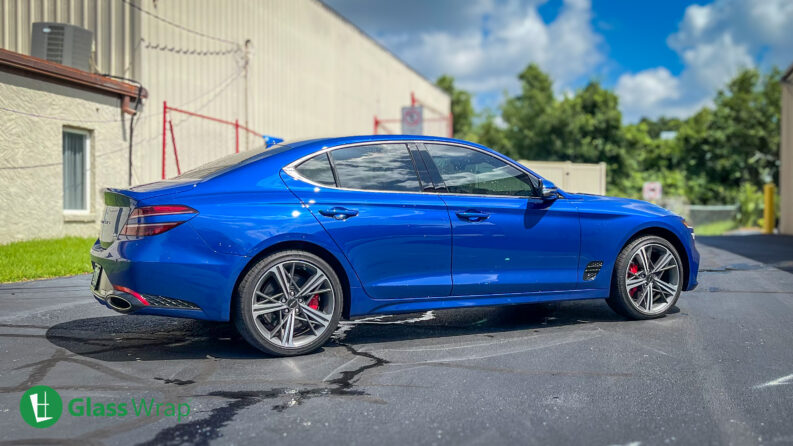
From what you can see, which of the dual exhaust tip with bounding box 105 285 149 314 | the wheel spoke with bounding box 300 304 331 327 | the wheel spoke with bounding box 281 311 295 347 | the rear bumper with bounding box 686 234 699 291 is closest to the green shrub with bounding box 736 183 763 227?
the rear bumper with bounding box 686 234 699 291

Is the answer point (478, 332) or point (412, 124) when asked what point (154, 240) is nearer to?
point (478, 332)

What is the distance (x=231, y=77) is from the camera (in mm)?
17469

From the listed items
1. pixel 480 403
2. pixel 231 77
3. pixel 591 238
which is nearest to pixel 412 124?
pixel 231 77

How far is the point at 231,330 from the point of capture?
5.68m

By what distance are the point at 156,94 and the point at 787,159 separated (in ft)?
61.1

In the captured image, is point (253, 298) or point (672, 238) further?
point (672, 238)

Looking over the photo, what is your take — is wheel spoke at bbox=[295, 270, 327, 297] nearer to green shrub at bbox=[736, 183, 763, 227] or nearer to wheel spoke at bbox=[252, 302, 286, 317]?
wheel spoke at bbox=[252, 302, 286, 317]

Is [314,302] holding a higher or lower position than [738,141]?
lower

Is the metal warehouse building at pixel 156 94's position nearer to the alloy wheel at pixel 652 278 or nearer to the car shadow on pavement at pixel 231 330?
the car shadow on pavement at pixel 231 330

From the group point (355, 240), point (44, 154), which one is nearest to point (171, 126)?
point (44, 154)

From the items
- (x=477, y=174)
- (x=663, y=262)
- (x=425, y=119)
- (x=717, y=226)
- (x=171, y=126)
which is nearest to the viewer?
(x=477, y=174)

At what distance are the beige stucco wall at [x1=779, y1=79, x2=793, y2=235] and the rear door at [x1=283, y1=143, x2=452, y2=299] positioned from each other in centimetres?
2048

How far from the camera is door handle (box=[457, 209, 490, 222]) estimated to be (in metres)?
5.29

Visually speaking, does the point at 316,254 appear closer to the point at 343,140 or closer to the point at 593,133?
the point at 343,140
